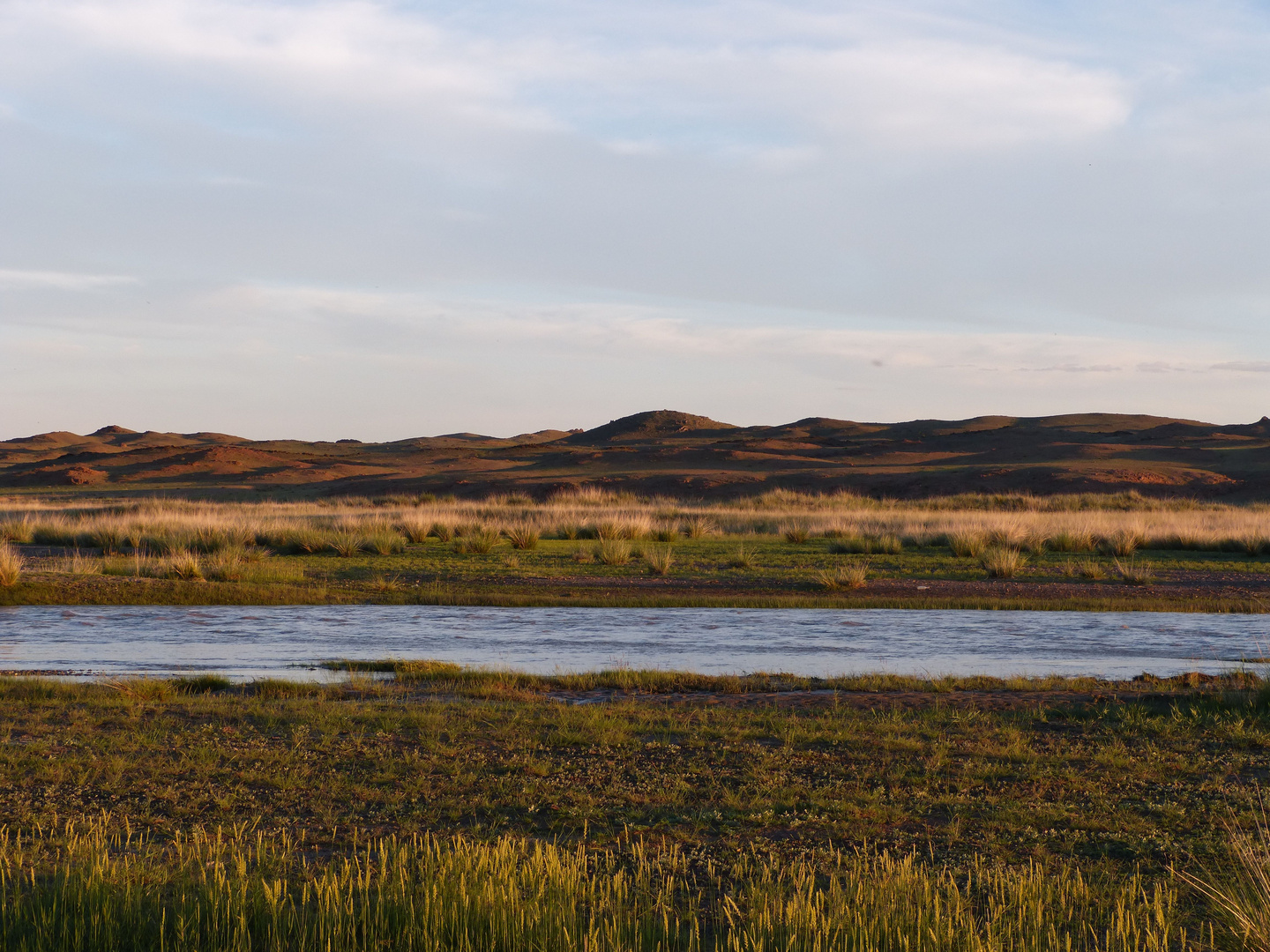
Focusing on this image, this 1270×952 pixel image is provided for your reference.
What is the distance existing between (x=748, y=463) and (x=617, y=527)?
6625cm

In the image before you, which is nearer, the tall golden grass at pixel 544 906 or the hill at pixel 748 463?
the tall golden grass at pixel 544 906

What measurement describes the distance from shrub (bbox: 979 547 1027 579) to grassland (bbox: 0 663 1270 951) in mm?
13151

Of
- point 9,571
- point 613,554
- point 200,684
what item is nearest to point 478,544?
point 613,554

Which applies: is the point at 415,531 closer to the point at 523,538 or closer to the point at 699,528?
the point at 523,538

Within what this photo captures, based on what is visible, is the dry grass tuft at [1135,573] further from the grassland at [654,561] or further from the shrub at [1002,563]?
the shrub at [1002,563]

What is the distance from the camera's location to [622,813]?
24.4ft

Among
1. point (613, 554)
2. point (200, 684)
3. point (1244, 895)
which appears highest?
point (1244, 895)

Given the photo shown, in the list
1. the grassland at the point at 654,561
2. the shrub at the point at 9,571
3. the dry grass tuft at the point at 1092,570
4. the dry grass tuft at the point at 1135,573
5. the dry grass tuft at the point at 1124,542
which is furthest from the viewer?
the dry grass tuft at the point at 1124,542

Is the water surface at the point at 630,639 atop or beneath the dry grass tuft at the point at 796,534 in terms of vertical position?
beneath

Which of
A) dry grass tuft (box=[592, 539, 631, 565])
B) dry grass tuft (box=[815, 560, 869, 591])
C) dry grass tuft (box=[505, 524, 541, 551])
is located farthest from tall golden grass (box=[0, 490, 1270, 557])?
dry grass tuft (box=[815, 560, 869, 591])

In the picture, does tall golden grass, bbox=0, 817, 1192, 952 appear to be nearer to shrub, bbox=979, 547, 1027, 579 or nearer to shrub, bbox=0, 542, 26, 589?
shrub, bbox=0, 542, 26, 589

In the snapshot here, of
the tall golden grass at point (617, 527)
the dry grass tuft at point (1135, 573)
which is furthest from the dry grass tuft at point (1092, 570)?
the tall golden grass at point (617, 527)

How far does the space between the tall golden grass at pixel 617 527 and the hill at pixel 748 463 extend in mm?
21261

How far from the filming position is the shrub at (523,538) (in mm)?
31406
